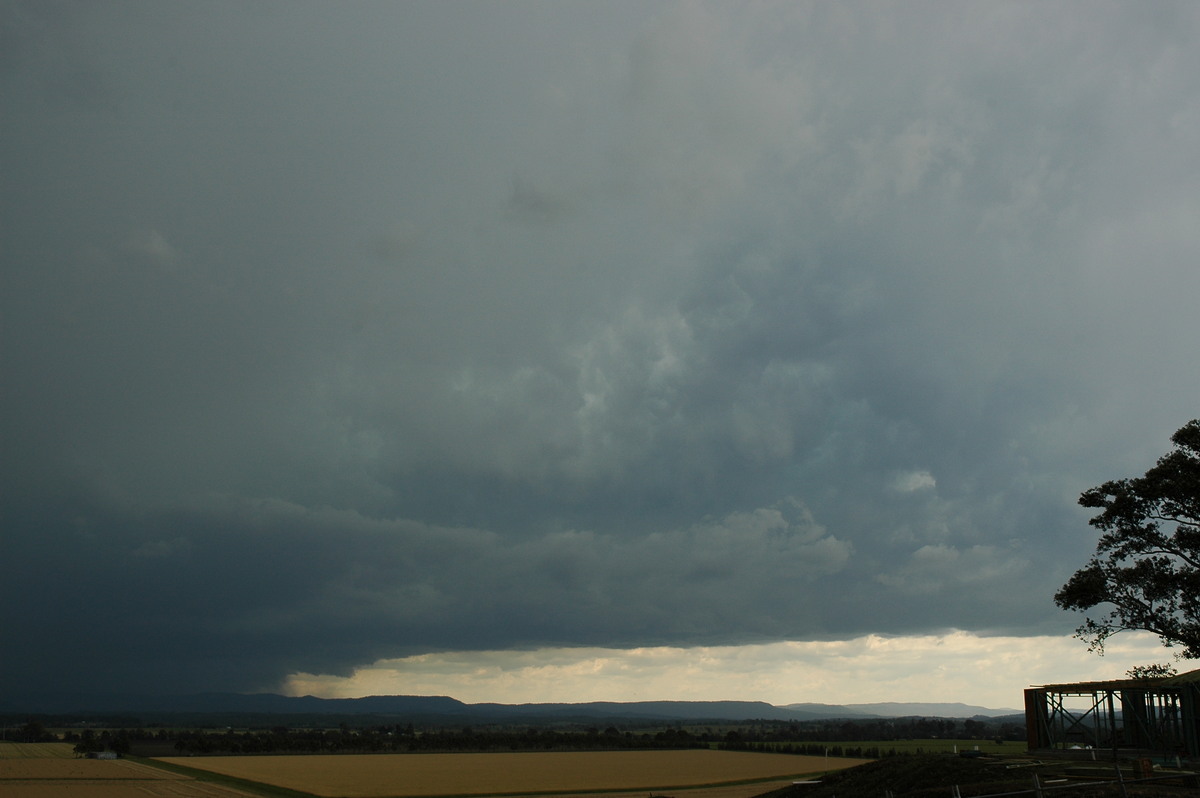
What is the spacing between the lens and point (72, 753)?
170m

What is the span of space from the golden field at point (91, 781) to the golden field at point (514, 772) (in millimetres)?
9475

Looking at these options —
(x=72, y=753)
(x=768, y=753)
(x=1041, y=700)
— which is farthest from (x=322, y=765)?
(x=1041, y=700)

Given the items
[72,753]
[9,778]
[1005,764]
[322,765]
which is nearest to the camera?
[1005,764]

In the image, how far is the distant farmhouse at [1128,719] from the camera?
4341 centimetres

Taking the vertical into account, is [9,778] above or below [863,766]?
below

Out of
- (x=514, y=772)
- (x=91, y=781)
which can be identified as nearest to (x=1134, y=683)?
(x=514, y=772)

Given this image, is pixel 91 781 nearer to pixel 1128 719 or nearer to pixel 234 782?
pixel 234 782

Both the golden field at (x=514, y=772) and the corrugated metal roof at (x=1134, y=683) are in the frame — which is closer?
the corrugated metal roof at (x=1134, y=683)

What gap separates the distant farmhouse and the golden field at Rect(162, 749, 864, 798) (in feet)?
140

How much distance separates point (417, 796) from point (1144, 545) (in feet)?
242

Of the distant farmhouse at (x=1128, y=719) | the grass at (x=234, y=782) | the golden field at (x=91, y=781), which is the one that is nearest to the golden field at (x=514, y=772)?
the grass at (x=234, y=782)

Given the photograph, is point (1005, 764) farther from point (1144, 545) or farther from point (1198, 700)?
point (1144, 545)

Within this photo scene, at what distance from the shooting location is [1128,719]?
1895 inches

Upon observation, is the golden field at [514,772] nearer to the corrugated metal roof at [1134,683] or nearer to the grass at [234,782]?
the grass at [234,782]
